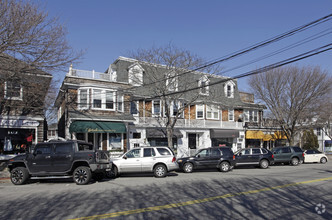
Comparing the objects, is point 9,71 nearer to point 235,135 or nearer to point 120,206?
point 120,206

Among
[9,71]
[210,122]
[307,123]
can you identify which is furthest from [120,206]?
[307,123]

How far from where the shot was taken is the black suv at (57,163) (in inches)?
475

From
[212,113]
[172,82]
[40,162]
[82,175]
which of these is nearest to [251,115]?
[212,113]

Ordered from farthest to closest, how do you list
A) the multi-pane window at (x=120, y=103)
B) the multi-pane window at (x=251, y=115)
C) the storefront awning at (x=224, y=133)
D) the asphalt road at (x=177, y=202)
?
1. the multi-pane window at (x=251, y=115)
2. the storefront awning at (x=224, y=133)
3. the multi-pane window at (x=120, y=103)
4. the asphalt road at (x=177, y=202)

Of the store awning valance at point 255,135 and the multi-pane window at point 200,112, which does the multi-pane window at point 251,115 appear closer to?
the store awning valance at point 255,135

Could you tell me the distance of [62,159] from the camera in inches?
479

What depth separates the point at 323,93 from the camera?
25219mm

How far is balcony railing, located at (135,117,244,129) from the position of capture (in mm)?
24875

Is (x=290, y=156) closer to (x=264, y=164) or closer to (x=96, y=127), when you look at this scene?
(x=264, y=164)

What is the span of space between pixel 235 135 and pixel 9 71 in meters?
23.2

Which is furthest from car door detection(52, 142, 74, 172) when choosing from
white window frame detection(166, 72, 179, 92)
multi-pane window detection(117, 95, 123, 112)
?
multi-pane window detection(117, 95, 123, 112)

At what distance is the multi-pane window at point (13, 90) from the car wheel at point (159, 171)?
384 inches

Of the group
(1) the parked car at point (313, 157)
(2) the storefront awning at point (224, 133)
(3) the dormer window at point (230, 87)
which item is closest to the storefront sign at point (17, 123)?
(2) the storefront awning at point (224, 133)

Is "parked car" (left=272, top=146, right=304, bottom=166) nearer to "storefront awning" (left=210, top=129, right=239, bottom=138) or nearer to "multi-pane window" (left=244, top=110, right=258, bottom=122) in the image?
"storefront awning" (left=210, top=129, right=239, bottom=138)
